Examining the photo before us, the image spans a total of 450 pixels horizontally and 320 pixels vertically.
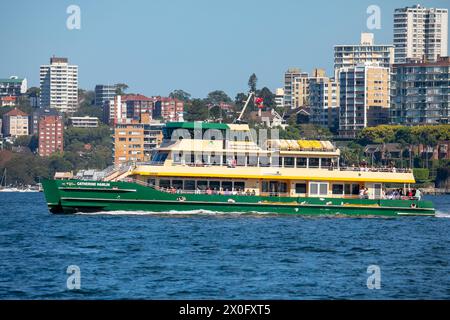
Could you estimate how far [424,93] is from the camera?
190 metres

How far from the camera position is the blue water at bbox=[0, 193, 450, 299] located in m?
29.4

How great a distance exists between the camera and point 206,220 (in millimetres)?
51156

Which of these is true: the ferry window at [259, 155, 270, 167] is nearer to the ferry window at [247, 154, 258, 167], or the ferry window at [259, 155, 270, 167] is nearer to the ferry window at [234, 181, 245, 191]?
the ferry window at [247, 154, 258, 167]

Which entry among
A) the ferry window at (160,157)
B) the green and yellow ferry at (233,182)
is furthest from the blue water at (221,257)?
the ferry window at (160,157)

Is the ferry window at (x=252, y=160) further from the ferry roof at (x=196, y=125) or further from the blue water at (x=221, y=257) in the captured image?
the blue water at (x=221, y=257)

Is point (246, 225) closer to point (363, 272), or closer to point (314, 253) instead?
point (314, 253)

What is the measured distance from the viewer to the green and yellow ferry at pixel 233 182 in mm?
53000

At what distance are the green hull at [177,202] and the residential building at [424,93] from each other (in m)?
133

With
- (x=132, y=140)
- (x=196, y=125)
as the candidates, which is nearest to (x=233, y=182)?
(x=196, y=125)

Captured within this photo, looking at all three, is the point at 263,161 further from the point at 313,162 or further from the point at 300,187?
the point at 313,162

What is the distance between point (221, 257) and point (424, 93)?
15746cm

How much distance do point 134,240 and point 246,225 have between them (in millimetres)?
8606

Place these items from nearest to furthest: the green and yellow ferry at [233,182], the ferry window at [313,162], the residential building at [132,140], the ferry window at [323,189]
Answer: the green and yellow ferry at [233,182] < the ferry window at [323,189] < the ferry window at [313,162] < the residential building at [132,140]
